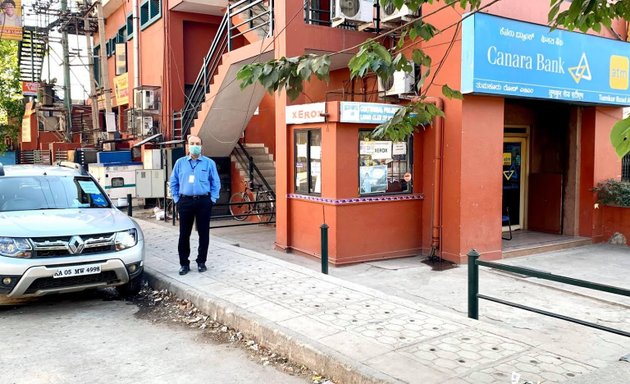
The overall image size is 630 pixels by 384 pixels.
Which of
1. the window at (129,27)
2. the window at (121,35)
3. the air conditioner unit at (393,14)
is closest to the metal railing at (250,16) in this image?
the air conditioner unit at (393,14)

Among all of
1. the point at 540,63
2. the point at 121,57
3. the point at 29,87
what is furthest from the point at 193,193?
the point at 29,87

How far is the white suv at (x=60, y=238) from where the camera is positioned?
599 centimetres

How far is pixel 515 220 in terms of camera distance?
12273 mm

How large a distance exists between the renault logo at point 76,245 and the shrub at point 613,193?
10.1 meters

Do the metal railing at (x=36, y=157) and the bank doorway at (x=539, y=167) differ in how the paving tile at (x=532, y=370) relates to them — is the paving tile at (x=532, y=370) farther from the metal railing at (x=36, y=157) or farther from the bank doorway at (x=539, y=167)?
the metal railing at (x=36, y=157)

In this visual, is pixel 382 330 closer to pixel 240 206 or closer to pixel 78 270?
pixel 78 270

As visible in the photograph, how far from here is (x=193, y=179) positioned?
7516mm

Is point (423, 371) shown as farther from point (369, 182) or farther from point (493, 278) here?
point (369, 182)

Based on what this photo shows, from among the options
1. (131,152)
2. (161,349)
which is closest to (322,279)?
(161,349)

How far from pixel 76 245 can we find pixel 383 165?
17.5 ft

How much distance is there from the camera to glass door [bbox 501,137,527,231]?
39.3ft

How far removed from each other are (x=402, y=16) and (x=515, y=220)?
558 centimetres

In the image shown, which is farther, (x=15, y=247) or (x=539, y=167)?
(x=539, y=167)

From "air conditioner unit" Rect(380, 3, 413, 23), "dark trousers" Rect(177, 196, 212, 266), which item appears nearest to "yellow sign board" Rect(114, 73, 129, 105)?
"air conditioner unit" Rect(380, 3, 413, 23)
